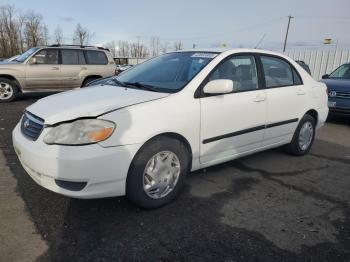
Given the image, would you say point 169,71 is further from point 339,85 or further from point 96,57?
point 96,57

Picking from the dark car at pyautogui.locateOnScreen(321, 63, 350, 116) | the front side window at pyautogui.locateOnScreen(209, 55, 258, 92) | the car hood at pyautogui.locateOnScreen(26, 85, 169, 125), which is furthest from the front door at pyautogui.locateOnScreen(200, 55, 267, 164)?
the dark car at pyautogui.locateOnScreen(321, 63, 350, 116)

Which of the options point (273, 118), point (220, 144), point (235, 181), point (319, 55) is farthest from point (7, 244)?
point (319, 55)

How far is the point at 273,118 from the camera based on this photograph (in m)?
4.63

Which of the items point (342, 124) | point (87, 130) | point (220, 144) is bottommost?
point (342, 124)

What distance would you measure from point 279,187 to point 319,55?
1499 cm

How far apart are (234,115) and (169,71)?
3.12ft

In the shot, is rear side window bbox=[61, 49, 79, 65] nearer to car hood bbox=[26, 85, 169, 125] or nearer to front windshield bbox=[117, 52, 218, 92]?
front windshield bbox=[117, 52, 218, 92]

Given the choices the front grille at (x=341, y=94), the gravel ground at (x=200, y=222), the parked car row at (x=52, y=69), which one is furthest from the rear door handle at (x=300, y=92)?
the parked car row at (x=52, y=69)

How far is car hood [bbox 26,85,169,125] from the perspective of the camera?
123 inches

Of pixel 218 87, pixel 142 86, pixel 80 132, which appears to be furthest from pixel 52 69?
pixel 80 132

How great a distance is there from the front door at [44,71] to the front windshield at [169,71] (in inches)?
275

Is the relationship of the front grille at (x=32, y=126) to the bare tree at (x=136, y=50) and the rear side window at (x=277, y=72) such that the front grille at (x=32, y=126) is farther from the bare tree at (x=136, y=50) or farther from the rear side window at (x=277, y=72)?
the bare tree at (x=136, y=50)

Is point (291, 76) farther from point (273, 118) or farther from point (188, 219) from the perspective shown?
point (188, 219)

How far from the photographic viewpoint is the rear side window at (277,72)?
4664 mm
